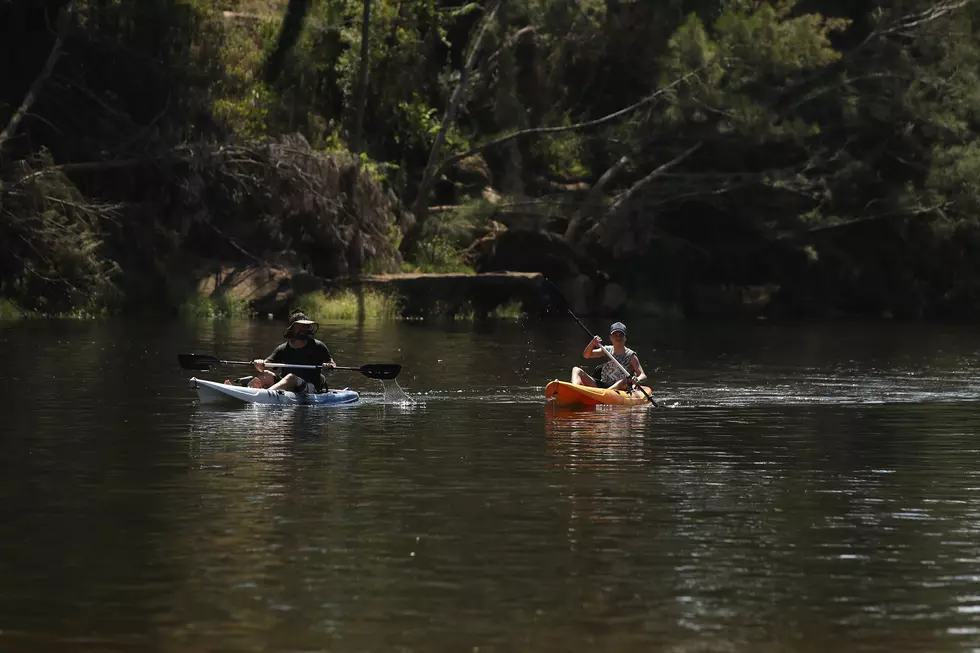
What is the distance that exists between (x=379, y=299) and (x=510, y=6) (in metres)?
12.9

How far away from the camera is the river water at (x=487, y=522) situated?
11125 millimetres

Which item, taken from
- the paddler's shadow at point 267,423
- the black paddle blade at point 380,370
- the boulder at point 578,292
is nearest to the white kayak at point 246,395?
the paddler's shadow at point 267,423

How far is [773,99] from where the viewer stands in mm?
66625

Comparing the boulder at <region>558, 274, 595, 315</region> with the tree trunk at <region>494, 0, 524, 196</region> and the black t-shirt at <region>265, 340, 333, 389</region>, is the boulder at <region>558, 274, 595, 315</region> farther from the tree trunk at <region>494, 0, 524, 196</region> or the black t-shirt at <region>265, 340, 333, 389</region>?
the black t-shirt at <region>265, 340, 333, 389</region>

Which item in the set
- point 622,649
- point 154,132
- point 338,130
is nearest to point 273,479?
point 622,649

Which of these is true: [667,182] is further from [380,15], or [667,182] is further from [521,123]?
[380,15]

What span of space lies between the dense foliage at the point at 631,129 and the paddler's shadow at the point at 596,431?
1222 inches

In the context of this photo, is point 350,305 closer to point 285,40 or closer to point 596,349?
point 285,40

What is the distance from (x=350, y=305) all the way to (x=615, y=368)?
3021 centimetres

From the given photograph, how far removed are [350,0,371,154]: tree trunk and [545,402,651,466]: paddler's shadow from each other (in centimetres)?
3664

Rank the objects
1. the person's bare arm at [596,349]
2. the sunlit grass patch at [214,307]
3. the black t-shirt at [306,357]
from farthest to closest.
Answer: the sunlit grass patch at [214,307] < the person's bare arm at [596,349] < the black t-shirt at [306,357]

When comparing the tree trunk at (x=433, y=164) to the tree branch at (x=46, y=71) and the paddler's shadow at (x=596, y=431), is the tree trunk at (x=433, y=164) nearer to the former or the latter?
the tree branch at (x=46, y=71)

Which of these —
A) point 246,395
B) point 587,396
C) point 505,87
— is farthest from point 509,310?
point 246,395

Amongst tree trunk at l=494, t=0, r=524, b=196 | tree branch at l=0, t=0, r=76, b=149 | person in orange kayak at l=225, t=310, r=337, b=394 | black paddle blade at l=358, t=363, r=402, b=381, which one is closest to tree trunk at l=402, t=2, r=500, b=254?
tree trunk at l=494, t=0, r=524, b=196
